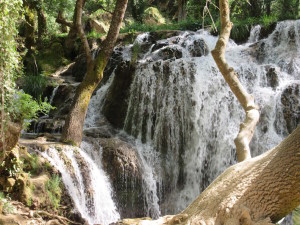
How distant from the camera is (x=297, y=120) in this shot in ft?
31.0

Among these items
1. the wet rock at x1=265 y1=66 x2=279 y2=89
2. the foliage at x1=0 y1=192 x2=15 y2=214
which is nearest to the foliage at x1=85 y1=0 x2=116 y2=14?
the wet rock at x1=265 y1=66 x2=279 y2=89

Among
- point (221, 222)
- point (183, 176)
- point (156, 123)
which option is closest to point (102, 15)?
point (156, 123)

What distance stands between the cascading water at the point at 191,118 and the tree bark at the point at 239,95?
400cm

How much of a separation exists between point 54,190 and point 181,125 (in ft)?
15.7

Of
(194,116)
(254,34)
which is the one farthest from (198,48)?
(194,116)

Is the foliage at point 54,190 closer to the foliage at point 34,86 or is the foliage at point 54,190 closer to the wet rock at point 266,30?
the foliage at point 34,86

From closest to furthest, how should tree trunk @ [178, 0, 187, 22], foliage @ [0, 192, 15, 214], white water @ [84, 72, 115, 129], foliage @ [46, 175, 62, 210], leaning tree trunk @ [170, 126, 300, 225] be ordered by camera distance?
leaning tree trunk @ [170, 126, 300, 225]
foliage @ [0, 192, 15, 214]
foliage @ [46, 175, 62, 210]
white water @ [84, 72, 115, 129]
tree trunk @ [178, 0, 187, 22]

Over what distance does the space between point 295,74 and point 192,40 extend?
185 inches

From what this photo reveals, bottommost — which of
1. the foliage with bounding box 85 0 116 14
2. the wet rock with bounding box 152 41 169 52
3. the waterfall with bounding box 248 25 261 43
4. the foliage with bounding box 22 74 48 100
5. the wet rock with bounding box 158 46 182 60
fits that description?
the foliage with bounding box 22 74 48 100

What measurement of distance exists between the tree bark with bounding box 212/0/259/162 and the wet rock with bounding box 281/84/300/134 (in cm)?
518

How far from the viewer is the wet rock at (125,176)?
828 cm

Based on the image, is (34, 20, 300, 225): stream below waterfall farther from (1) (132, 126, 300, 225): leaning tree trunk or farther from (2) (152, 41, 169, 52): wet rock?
(1) (132, 126, 300, 225): leaning tree trunk

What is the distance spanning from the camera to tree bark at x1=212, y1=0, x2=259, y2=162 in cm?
442

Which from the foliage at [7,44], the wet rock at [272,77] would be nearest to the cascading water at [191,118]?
the wet rock at [272,77]
